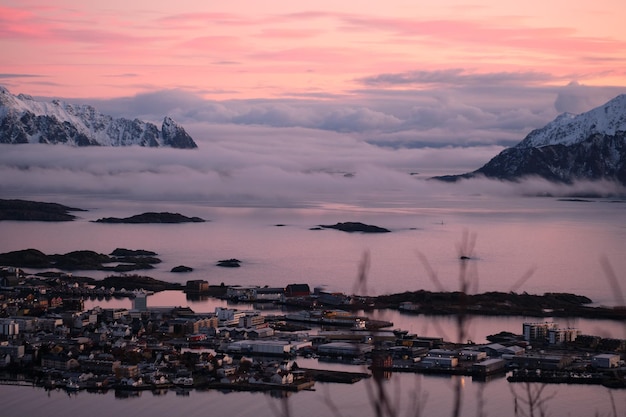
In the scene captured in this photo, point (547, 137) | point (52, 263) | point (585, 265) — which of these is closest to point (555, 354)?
point (585, 265)

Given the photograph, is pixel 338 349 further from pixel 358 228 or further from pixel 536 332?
pixel 358 228

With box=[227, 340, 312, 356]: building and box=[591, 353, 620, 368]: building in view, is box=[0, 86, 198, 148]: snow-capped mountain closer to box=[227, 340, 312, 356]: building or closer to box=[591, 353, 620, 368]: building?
box=[227, 340, 312, 356]: building

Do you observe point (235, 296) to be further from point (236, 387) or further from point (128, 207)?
point (128, 207)

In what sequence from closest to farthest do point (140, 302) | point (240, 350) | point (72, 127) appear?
point (240, 350)
point (140, 302)
point (72, 127)

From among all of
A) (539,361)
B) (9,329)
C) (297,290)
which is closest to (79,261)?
(297,290)

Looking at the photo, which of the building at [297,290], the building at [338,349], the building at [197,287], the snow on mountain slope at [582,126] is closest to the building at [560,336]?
the building at [338,349]

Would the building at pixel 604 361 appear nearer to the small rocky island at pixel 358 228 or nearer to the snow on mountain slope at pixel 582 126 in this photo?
the small rocky island at pixel 358 228

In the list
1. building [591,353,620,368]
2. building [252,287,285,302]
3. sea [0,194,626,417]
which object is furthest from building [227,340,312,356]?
building [252,287,285,302]
